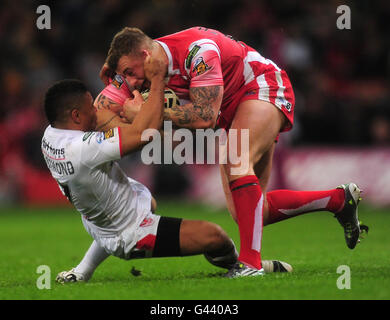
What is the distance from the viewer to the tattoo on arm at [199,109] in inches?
195

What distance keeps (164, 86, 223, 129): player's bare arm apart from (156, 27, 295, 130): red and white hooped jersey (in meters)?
0.06

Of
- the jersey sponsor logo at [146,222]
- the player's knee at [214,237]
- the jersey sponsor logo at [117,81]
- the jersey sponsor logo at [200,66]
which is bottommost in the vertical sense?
the player's knee at [214,237]

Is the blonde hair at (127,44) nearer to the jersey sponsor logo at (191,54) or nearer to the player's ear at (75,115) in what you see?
the jersey sponsor logo at (191,54)

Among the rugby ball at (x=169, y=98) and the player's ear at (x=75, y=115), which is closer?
the player's ear at (x=75, y=115)

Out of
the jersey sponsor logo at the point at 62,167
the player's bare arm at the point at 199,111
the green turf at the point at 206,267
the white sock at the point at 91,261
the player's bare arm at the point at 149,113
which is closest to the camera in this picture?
the green turf at the point at 206,267

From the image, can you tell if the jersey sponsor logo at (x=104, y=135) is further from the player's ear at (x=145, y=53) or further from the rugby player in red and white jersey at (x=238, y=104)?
the player's ear at (x=145, y=53)

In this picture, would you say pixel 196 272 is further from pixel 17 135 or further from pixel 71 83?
pixel 17 135

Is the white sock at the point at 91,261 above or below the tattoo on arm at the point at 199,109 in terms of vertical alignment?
below

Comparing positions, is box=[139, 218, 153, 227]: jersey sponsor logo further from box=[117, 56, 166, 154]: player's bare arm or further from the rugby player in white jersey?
box=[117, 56, 166, 154]: player's bare arm

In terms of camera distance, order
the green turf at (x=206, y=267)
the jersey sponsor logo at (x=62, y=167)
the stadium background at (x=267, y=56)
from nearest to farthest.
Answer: the green turf at (x=206, y=267), the jersey sponsor logo at (x=62, y=167), the stadium background at (x=267, y=56)

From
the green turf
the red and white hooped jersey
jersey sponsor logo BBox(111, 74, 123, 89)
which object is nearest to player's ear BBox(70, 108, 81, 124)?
jersey sponsor logo BBox(111, 74, 123, 89)

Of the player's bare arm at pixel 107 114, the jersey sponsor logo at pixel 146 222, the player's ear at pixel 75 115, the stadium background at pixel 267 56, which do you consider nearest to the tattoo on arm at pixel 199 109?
the player's bare arm at pixel 107 114

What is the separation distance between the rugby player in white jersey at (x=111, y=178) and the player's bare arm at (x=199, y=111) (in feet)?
0.61

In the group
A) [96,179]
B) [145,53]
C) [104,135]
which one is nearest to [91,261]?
[96,179]
